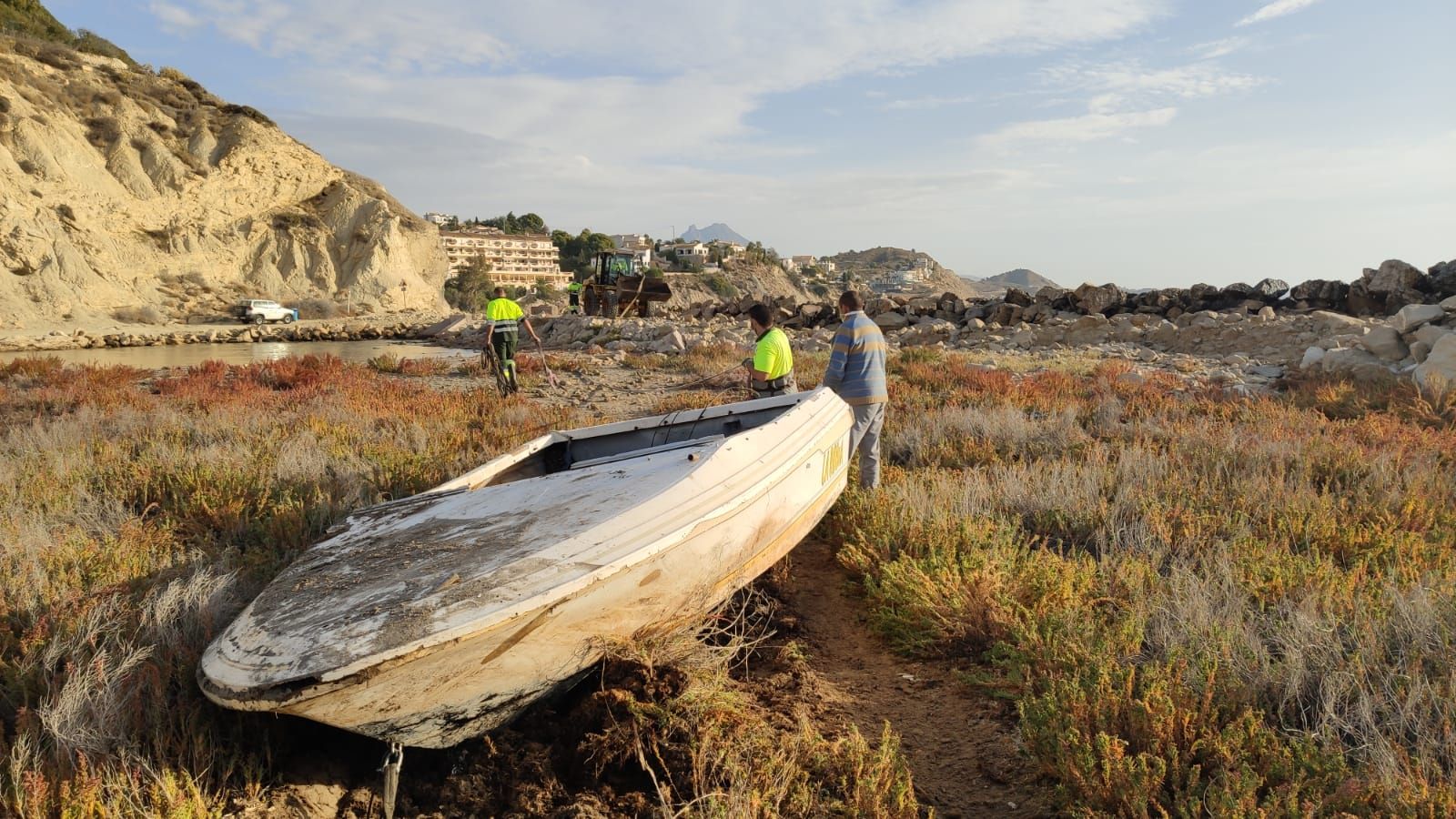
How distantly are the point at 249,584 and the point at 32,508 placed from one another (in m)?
2.22

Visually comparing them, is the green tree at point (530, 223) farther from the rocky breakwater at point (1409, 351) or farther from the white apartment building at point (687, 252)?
the rocky breakwater at point (1409, 351)

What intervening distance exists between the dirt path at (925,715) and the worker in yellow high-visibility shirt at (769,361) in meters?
2.56

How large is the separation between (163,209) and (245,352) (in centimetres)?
1521

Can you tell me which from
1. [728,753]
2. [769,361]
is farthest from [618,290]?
[728,753]

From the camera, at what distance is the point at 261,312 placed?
34.4m

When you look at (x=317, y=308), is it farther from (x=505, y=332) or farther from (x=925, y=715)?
(x=925, y=715)

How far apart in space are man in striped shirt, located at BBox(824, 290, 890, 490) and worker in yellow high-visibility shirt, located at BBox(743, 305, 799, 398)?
2.38 ft

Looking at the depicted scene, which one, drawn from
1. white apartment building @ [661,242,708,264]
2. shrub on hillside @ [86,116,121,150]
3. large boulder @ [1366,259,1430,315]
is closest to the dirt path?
large boulder @ [1366,259,1430,315]

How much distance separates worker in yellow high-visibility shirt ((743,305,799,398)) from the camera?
22.2 feet

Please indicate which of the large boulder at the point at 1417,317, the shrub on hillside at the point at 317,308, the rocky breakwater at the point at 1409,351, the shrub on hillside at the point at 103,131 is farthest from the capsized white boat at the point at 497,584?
the shrub on hillside at the point at 103,131

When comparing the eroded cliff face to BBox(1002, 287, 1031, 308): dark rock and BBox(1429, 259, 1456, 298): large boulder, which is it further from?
BBox(1429, 259, 1456, 298): large boulder

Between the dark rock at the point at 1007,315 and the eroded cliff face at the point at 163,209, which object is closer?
the dark rock at the point at 1007,315

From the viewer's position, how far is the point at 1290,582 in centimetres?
377

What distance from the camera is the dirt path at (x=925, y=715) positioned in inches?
108
